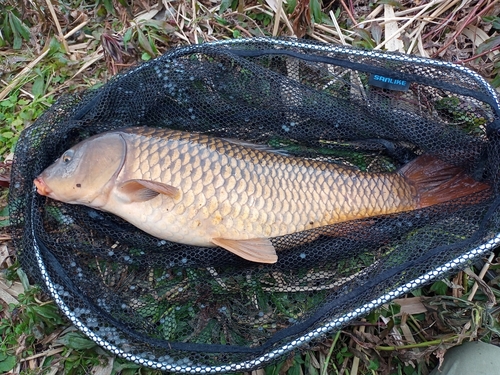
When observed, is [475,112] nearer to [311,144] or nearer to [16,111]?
[311,144]

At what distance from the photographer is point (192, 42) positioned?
2.12 m

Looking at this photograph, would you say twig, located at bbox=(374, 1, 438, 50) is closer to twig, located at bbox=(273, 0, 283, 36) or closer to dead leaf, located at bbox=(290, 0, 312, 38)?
dead leaf, located at bbox=(290, 0, 312, 38)

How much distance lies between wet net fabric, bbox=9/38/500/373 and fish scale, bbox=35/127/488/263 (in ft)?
0.28

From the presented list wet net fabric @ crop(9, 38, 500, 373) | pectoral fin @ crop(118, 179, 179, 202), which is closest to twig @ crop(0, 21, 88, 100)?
wet net fabric @ crop(9, 38, 500, 373)

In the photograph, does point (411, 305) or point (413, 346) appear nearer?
point (413, 346)

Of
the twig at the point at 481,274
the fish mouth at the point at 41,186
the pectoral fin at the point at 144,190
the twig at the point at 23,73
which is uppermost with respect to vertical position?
the twig at the point at 23,73

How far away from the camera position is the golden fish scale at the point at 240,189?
1.60 m

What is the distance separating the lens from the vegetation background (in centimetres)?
174

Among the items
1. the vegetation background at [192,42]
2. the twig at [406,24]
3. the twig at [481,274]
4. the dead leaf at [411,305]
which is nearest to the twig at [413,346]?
the vegetation background at [192,42]

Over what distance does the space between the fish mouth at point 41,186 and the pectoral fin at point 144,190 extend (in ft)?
0.88

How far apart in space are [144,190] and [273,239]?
0.52 metres

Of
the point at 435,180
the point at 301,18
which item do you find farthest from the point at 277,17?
the point at 435,180

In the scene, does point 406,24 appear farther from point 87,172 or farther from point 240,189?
point 87,172

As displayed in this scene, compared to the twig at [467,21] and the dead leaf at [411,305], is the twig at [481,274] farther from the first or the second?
the twig at [467,21]
